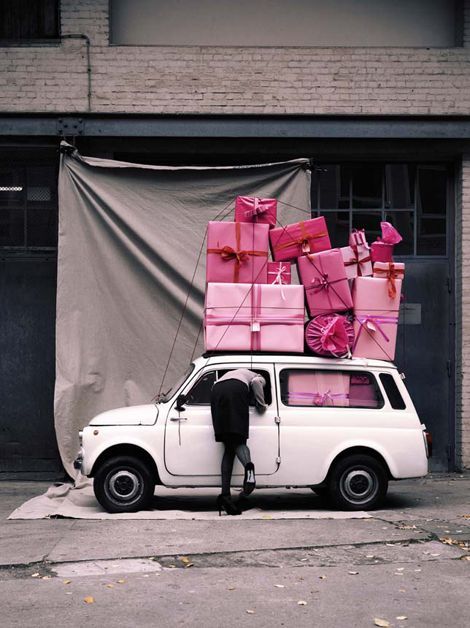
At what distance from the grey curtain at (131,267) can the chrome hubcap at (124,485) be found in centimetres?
257

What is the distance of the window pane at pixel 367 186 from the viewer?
15.5 metres

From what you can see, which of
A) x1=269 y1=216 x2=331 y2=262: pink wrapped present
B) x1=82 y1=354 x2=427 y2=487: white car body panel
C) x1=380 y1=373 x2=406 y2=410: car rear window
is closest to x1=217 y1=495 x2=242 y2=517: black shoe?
x1=82 y1=354 x2=427 y2=487: white car body panel

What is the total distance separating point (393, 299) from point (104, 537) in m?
4.36

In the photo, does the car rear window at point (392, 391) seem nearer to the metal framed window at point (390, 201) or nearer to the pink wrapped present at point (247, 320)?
the pink wrapped present at point (247, 320)

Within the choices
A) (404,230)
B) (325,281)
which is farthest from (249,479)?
(404,230)

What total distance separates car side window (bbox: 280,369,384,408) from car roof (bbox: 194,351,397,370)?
3.6 inches

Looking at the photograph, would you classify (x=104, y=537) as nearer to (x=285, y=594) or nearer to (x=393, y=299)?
(x=285, y=594)

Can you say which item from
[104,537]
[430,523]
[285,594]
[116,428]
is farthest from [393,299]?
[285,594]

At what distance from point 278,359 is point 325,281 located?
40.1 inches

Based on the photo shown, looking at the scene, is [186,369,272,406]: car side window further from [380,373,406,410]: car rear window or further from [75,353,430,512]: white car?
[380,373,406,410]: car rear window

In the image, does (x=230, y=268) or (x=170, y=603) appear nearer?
(x=170, y=603)

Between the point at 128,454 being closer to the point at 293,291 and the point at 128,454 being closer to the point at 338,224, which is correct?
the point at 293,291

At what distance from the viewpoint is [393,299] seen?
1198 cm

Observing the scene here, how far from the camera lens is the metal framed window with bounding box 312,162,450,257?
15.4 m
